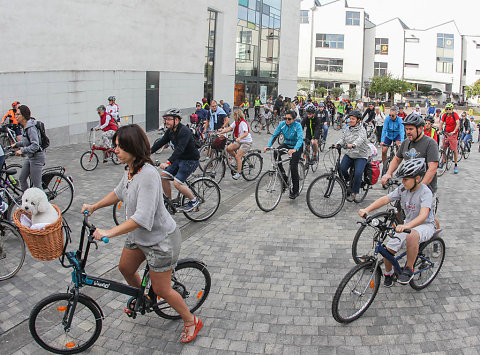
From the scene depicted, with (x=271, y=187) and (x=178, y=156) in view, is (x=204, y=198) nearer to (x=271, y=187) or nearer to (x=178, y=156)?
(x=178, y=156)

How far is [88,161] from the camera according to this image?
1141cm

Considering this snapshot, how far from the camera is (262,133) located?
22047mm

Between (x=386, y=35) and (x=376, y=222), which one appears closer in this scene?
(x=376, y=222)

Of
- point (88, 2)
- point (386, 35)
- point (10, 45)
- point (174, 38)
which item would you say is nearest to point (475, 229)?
point (10, 45)

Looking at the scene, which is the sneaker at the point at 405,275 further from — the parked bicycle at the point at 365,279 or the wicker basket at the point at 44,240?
the wicker basket at the point at 44,240

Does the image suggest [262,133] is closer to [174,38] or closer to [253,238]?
[174,38]

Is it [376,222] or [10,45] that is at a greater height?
[10,45]

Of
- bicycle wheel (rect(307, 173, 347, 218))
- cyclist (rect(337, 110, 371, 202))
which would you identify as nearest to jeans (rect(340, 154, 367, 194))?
cyclist (rect(337, 110, 371, 202))

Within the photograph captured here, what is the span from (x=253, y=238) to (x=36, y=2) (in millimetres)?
11047

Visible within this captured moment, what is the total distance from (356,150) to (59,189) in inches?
207

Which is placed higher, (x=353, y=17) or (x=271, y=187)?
(x=353, y=17)

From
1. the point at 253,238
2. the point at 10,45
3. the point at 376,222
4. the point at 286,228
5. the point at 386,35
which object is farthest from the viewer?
the point at 386,35

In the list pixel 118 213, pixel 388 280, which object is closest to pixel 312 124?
pixel 118 213

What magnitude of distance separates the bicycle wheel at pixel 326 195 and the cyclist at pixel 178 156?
2.02 meters
